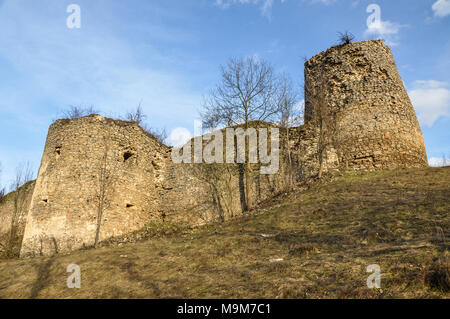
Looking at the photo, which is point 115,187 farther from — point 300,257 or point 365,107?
point 365,107

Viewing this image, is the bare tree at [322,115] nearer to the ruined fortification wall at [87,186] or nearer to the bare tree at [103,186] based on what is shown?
the ruined fortification wall at [87,186]

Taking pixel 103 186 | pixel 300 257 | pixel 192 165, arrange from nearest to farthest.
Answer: pixel 300 257, pixel 103 186, pixel 192 165

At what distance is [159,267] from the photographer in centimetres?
791

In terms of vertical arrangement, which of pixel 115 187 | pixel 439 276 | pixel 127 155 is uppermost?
pixel 127 155

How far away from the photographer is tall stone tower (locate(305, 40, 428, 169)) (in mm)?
14805

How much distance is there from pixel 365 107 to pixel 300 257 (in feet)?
35.6

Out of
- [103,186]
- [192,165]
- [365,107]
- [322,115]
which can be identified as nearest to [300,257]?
[103,186]

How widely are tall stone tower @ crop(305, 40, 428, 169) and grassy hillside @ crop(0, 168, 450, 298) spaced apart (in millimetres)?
2312

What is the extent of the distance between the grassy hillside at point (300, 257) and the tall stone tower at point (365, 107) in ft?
7.59

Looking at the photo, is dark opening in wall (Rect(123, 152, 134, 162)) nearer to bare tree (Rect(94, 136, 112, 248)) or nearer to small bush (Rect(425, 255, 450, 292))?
bare tree (Rect(94, 136, 112, 248))

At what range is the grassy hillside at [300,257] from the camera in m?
5.23

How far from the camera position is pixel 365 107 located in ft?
50.6
